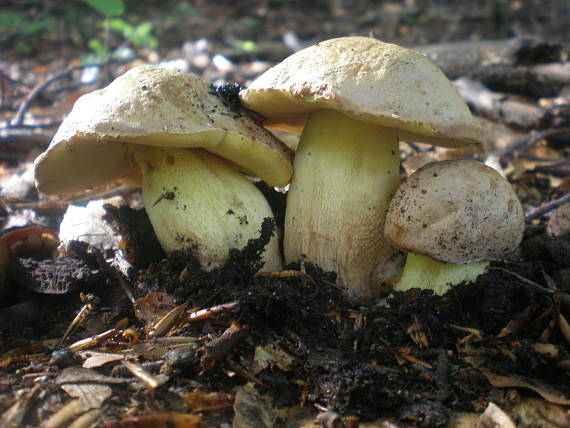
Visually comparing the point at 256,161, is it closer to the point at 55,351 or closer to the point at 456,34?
the point at 55,351

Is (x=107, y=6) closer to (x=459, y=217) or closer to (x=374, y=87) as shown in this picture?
(x=374, y=87)

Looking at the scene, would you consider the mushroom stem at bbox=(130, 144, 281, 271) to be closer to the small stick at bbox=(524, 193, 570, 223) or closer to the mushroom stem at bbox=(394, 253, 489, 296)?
the mushroom stem at bbox=(394, 253, 489, 296)

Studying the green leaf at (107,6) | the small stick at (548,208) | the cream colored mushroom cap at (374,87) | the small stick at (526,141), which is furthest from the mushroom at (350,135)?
the green leaf at (107,6)

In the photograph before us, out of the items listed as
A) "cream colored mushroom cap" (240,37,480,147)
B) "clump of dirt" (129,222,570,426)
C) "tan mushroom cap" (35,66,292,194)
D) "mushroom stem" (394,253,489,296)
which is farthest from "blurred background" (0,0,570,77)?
"mushroom stem" (394,253,489,296)

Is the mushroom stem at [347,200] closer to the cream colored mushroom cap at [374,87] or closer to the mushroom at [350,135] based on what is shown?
the mushroom at [350,135]

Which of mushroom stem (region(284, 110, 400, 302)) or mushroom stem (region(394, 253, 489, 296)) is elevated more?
mushroom stem (region(284, 110, 400, 302))

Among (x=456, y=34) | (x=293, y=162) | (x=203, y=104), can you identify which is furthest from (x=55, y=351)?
(x=456, y=34)
